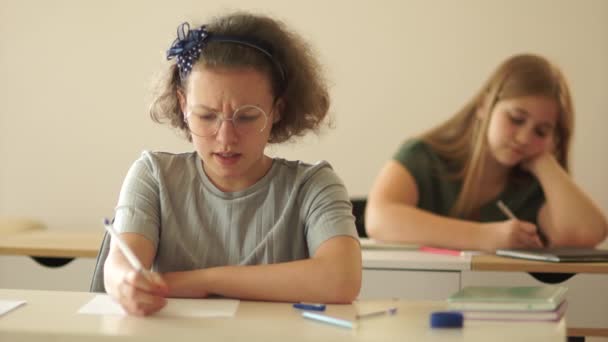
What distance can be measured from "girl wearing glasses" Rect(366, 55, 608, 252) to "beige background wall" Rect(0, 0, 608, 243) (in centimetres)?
85

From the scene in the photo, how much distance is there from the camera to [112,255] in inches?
65.3

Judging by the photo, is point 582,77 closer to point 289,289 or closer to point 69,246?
point 69,246

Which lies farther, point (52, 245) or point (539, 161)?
point (539, 161)

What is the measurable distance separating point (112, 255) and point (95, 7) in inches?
101

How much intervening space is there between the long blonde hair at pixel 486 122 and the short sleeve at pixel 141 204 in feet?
4.38

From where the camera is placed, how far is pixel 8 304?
1489 millimetres

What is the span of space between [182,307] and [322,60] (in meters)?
2.24

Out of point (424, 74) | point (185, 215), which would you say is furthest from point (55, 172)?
point (185, 215)

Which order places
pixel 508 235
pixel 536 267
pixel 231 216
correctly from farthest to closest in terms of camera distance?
pixel 508 235 → pixel 536 267 → pixel 231 216

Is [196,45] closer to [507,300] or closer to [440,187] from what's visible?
[507,300]

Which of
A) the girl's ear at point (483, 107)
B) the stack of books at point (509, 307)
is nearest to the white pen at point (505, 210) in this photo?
the girl's ear at point (483, 107)

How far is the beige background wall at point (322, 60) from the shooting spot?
378 centimetres

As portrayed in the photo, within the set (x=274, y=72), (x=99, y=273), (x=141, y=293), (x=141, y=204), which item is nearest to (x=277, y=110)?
(x=274, y=72)

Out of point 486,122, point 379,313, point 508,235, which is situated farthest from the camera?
point 486,122
